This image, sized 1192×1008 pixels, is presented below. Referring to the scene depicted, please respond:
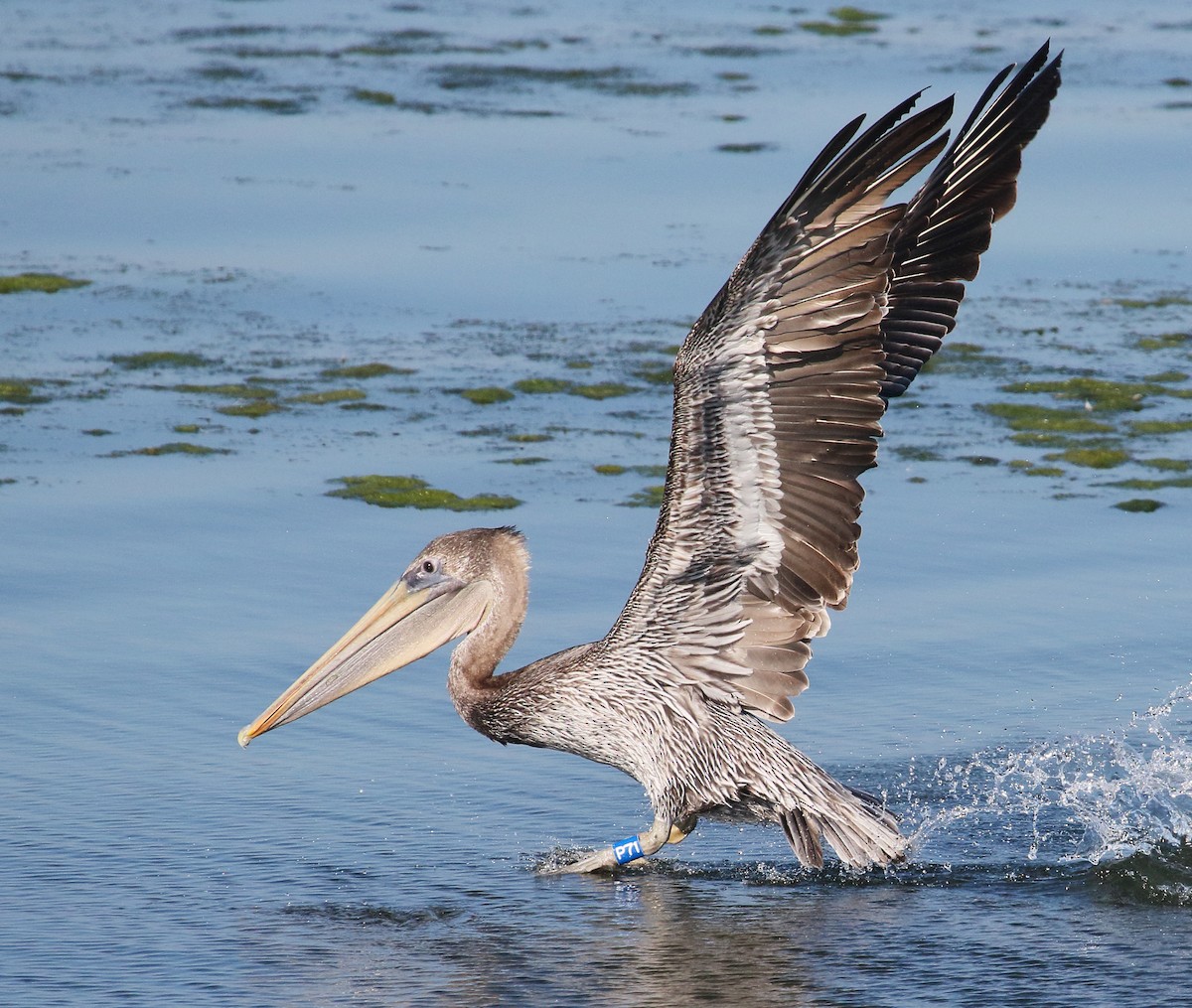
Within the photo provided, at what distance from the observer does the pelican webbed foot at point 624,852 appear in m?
5.84

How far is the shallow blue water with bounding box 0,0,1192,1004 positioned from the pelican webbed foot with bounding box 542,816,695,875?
6cm

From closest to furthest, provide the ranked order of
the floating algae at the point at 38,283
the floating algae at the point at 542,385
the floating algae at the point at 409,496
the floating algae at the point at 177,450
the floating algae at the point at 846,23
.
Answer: the floating algae at the point at 409,496
the floating algae at the point at 177,450
the floating algae at the point at 542,385
the floating algae at the point at 38,283
the floating algae at the point at 846,23

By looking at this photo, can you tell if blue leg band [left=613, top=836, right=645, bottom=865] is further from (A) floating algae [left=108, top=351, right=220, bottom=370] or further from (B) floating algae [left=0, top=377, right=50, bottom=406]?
(A) floating algae [left=108, top=351, right=220, bottom=370]

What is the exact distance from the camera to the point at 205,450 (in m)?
9.11

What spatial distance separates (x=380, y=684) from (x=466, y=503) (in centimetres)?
142

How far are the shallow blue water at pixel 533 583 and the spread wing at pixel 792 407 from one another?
67cm

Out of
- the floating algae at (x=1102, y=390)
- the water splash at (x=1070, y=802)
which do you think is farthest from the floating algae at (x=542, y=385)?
the water splash at (x=1070, y=802)

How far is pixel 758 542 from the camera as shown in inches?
232

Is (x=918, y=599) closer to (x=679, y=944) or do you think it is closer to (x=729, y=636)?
(x=729, y=636)

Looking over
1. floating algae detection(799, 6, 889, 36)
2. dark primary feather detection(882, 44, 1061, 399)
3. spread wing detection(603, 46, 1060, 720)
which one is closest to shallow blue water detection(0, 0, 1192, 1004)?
spread wing detection(603, 46, 1060, 720)

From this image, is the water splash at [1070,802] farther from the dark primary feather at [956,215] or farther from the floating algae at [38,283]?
the floating algae at [38,283]

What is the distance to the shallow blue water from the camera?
213 inches

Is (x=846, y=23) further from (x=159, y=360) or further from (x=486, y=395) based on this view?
(x=159, y=360)

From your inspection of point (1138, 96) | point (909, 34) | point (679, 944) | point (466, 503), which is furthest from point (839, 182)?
point (909, 34)
